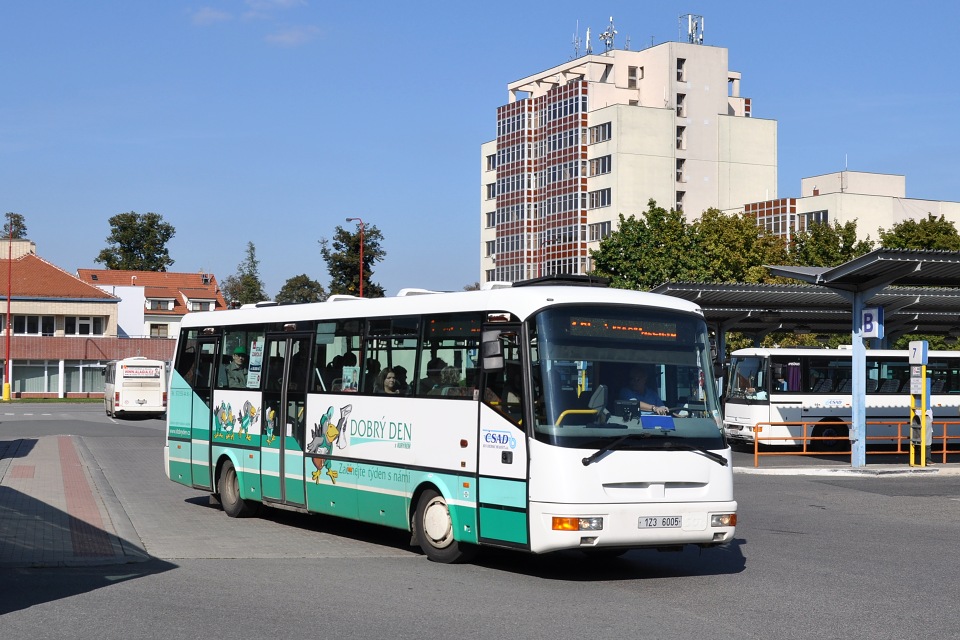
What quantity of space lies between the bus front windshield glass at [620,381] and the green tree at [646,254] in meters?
48.5

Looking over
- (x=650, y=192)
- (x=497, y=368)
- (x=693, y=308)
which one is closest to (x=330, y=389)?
(x=497, y=368)

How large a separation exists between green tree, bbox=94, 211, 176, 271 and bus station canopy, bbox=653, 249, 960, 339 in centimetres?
10662

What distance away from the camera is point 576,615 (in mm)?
9555

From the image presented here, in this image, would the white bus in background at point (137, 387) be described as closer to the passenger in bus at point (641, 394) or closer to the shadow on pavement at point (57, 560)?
the shadow on pavement at point (57, 560)

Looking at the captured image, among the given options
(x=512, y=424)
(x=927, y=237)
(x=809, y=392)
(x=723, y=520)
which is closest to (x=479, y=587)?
(x=512, y=424)

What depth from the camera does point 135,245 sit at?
458 ft

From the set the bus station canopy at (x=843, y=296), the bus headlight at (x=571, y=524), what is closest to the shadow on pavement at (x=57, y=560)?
the bus headlight at (x=571, y=524)

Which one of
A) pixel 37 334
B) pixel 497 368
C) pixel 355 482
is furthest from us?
pixel 37 334

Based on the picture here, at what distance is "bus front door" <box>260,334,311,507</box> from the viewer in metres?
15.0

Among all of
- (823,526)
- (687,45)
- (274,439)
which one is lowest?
(823,526)

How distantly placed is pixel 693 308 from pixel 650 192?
81.7 m

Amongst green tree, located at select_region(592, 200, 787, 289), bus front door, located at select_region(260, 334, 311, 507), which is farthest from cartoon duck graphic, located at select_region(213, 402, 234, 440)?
green tree, located at select_region(592, 200, 787, 289)

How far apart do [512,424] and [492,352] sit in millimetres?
703

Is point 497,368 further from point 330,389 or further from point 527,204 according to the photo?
point 527,204
